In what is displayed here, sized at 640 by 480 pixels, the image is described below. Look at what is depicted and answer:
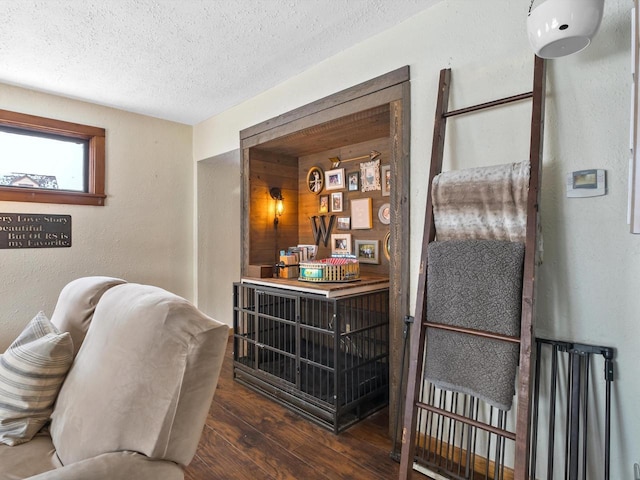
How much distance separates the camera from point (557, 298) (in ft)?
5.00

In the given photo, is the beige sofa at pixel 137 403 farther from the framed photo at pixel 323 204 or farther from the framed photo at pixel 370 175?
the framed photo at pixel 323 204

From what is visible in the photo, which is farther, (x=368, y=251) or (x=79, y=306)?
(x=368, y=251)

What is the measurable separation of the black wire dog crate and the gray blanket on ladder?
708 millimetres

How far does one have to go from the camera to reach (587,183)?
4.72 feet

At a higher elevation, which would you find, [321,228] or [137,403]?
[321,228]

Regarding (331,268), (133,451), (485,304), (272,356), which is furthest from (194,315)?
(272,356)

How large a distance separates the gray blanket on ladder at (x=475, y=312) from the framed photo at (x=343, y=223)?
1471 mm

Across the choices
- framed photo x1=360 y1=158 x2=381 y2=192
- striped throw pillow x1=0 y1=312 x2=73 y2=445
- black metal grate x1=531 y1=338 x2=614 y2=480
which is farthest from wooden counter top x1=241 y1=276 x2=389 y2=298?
striped throw pillow x1=0 y1=312 x2=73 y2=445

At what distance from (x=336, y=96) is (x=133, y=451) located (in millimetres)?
2202

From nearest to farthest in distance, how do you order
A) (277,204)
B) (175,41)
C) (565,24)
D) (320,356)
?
(565,24) < (175,41) < (320,356) < (277,204)

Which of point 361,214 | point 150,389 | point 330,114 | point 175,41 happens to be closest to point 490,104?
point 330,114

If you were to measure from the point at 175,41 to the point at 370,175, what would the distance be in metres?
1.67

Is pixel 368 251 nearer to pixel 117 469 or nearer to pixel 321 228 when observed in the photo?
pixel 321 228

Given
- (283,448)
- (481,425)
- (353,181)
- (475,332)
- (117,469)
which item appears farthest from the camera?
(353,181)
